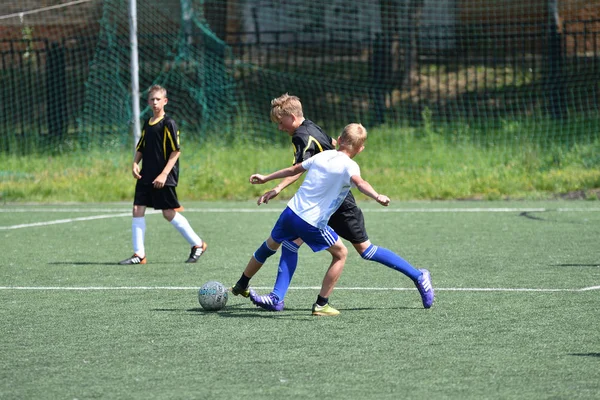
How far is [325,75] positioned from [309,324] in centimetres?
1843

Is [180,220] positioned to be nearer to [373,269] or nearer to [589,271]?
[373,269]

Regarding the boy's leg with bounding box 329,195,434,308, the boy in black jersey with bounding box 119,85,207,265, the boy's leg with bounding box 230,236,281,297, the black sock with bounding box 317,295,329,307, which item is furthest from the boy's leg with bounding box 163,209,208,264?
the black sock with bounding box 317,295,329,307

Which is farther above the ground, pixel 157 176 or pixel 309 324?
pixel 157 176

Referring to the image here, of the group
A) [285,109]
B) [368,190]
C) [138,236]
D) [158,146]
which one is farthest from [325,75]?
[368,190]

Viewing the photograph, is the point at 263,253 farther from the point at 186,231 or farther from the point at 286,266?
the point at 186,231

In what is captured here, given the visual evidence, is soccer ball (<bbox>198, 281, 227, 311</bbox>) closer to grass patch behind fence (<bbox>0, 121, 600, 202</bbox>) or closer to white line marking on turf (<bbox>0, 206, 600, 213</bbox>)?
white line marking on turf (<bbox>0, 206, 600, 213</bbox>)

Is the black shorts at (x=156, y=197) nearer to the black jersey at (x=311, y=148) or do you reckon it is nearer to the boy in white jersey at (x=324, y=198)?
the black jersey at (x=311, y=148)

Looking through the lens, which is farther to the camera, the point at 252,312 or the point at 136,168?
the point at 136,168

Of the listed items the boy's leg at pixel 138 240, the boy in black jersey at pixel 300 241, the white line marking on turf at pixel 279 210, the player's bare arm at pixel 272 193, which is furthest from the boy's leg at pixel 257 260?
the white line marking on turf at pixel 279 210

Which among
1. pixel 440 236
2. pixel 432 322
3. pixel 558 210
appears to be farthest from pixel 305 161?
pixel 558 210

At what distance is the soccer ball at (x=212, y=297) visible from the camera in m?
7.24

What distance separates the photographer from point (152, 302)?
25.1ft

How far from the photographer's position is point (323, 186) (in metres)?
6.93

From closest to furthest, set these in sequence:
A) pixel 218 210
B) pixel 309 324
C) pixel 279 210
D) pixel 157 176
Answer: pixel 309 324
pixel 157 176
pixel 279 210
pixel 218 210
